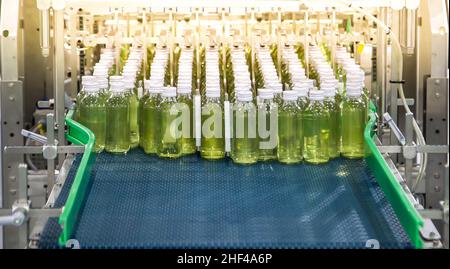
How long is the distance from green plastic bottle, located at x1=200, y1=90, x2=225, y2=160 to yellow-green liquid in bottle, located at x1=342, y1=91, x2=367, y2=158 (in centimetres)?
54

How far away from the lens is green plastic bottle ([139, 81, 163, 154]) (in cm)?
418

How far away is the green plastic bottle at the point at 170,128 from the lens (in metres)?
4.14

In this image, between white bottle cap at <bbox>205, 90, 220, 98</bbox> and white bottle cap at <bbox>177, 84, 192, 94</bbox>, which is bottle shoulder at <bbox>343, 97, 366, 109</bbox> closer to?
white bottle cap at <bbox>205, 90, 220, 98</bbox>

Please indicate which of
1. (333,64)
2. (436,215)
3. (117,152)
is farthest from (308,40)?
(436,215)

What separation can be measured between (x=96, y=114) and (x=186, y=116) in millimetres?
416

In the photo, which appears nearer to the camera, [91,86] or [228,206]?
[228,206]

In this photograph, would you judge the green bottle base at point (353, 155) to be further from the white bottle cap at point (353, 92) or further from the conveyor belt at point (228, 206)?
the white bottle cap at point (353, 92)

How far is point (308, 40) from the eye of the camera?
4508 millimetres

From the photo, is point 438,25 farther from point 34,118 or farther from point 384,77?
point 34,118

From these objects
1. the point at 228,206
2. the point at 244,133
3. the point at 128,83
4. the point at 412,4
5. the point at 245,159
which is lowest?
the point at 228,206

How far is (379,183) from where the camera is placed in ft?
12.3

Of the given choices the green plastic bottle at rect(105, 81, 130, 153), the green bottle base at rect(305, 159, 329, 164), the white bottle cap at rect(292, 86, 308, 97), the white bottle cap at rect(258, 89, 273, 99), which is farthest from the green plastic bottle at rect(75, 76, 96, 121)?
the green bottle base at rect(305, 159, 329, 164)

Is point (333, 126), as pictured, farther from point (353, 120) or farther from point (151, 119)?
point (151, 119)

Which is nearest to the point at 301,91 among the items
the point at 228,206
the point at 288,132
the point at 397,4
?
the point at 288,132
